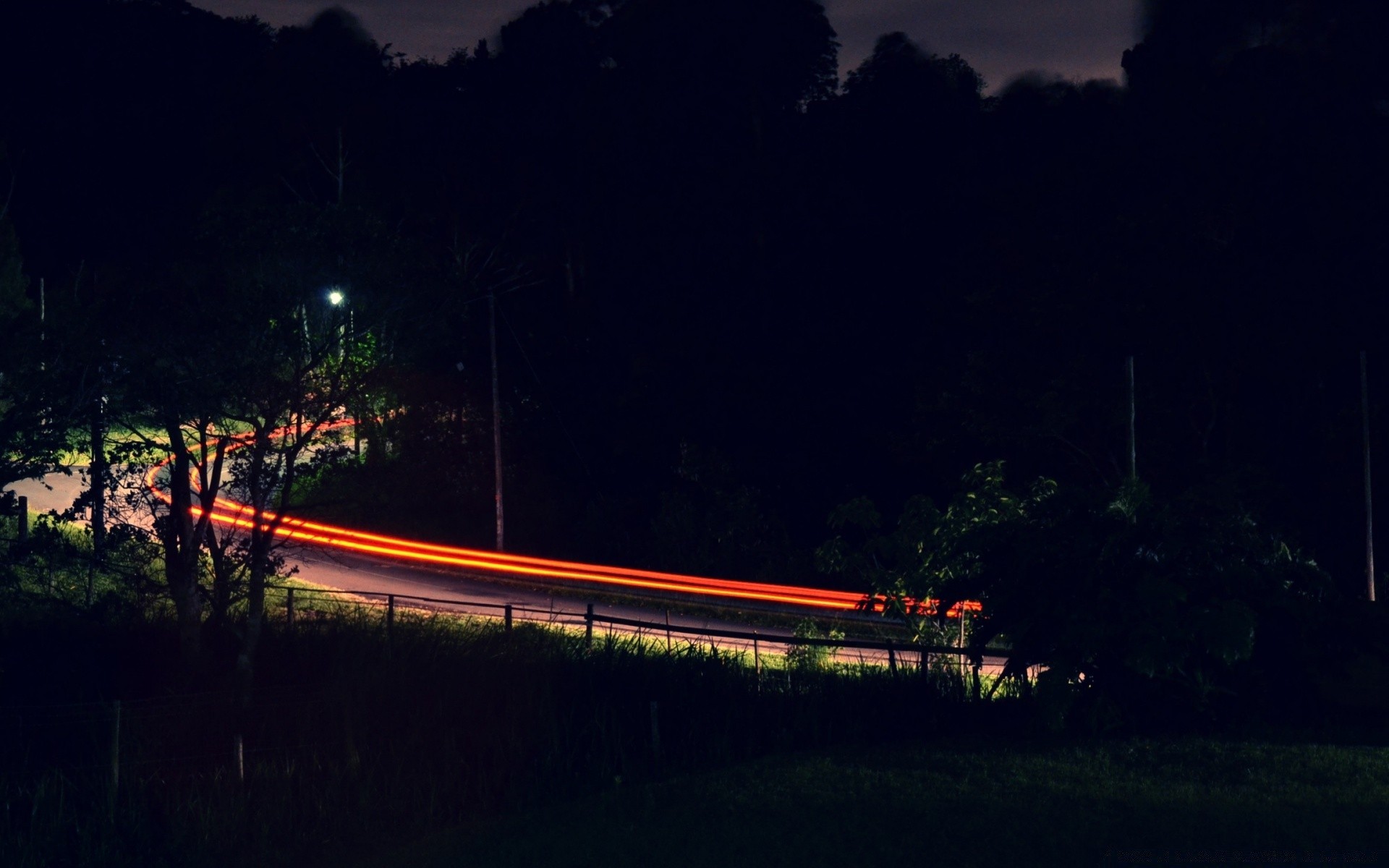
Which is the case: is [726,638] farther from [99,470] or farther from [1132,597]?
[1132,597]

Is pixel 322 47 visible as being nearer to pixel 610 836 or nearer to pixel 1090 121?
pixel 1090 121

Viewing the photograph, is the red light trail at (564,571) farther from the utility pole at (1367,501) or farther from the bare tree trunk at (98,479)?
the utility pole at (1367,501)

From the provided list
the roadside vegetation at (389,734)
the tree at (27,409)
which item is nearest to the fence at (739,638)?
the roadside vegetation at (389,734)

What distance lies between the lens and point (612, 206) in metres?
49.9

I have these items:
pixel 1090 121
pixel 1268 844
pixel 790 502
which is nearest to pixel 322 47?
pixel 790 502

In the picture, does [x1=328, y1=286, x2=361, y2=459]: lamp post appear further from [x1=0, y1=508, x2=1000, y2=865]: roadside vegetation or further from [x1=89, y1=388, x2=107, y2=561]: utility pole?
[x1=0, y1=508, x2=1000, y2=865]: roadside vegetation

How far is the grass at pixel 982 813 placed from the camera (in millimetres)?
10328

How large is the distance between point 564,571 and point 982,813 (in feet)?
82.2

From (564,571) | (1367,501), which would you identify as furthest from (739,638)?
(1367,501)

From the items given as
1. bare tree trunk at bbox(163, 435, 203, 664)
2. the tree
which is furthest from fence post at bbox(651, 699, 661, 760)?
bare tree trunk at bbox(163, 435, 203, 664)

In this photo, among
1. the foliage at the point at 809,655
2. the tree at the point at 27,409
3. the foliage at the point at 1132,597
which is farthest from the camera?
the tree at the point at 27,409

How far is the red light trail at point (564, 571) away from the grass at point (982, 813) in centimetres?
1860

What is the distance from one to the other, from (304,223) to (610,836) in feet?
41.6

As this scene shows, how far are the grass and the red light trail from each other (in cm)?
1860
